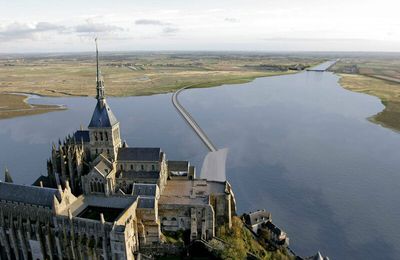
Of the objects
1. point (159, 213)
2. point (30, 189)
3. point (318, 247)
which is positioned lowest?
point (318, 247)

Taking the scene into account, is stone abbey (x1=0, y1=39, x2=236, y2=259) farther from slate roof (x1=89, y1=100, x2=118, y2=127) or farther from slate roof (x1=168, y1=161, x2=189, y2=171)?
slate roof (x1=168, y1=161, x2=189, y2=171)

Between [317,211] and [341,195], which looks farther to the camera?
[341,195]

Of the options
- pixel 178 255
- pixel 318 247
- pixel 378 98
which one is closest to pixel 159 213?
pixel 178 255

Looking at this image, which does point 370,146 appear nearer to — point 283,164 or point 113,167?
point 283,164

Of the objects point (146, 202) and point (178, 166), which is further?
point (178, 166)

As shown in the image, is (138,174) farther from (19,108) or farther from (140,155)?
(19,108)

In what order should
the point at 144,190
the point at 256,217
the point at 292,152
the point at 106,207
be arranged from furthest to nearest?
the point at 292,152 < the point at 256,217 < the point at 106,207 < the point at 144,190

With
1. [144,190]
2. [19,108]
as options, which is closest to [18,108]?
[19,108]
